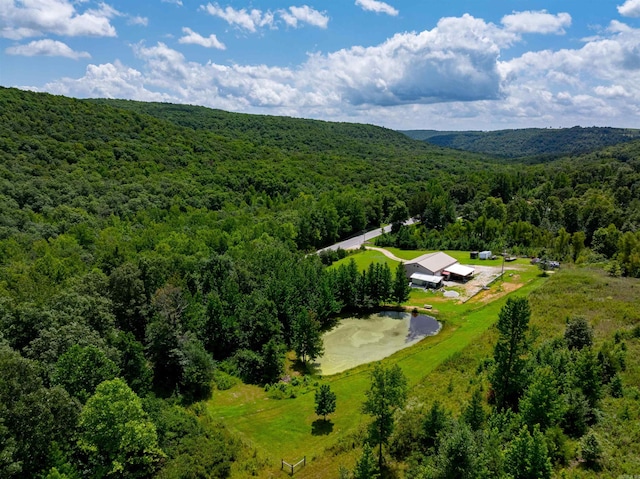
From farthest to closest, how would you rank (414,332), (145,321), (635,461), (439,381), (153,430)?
1. (414,332)
2. (145,321)
3. (439,381)
4. (153,430)
5. (635,461)

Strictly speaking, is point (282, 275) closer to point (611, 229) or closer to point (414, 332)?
point (414, 332)

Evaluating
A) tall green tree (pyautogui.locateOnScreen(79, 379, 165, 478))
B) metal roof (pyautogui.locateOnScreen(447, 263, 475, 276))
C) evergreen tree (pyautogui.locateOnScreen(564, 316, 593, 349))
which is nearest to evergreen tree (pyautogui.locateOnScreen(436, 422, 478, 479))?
tall green tree (pyautogui.locateOnScreen(79, 379, 165, 478))

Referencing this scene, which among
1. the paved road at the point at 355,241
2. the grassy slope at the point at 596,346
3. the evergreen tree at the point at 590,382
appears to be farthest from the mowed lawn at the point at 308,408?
the paved road at the point at 355,241

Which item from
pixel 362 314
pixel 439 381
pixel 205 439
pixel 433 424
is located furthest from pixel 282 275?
pixel 433 424

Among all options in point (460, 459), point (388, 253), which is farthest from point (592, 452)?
point (388, 253)

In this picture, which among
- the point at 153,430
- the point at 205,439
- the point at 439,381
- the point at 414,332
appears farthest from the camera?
the point at 414,332

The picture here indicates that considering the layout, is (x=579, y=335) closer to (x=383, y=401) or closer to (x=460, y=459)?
(x=383, y=401)
